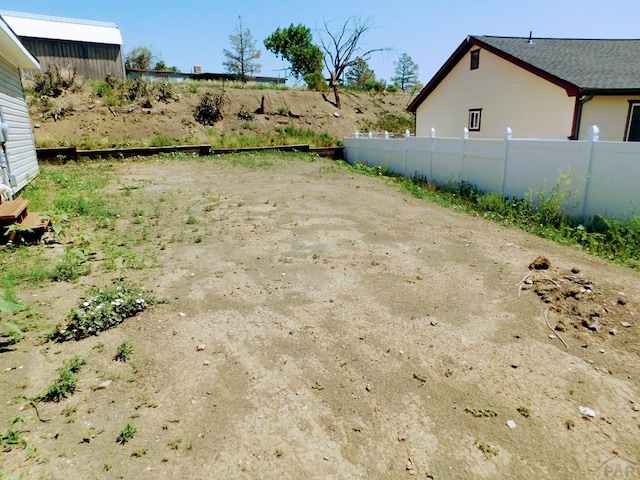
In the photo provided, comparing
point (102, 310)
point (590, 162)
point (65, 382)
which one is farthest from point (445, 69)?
point (65, 382)

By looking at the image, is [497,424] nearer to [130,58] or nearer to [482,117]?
[482,117]

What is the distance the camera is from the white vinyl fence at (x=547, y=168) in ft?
21.1

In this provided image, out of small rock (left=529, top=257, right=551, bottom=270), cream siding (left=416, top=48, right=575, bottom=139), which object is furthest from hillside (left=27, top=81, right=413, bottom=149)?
small rock (left=529, top=257, right=551, bottom=270)

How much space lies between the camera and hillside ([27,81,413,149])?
1830 centimetres

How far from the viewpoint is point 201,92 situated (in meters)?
23.3

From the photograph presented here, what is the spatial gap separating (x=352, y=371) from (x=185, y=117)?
69.1 feet

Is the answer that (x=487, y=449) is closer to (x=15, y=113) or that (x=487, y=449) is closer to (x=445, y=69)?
(x=15, y=113)

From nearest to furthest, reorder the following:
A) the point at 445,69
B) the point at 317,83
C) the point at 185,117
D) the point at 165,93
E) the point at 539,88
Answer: the point at 539,88 < the point at 445,69 < the point at 185,117 < the point at 165,93 < the point at 317,83

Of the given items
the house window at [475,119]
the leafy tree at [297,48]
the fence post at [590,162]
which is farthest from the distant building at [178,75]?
the fence post at [590,162]

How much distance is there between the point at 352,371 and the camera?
317 centimetres

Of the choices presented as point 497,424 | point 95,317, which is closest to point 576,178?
point 497,424

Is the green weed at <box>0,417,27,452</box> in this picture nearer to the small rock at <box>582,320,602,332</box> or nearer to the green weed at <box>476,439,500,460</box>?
the green weed at <box>476,439,500,460</box>

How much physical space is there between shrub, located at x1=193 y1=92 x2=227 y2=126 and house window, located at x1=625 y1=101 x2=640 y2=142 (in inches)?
718

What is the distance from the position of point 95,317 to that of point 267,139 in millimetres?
18445
